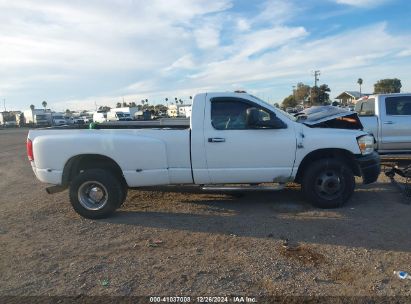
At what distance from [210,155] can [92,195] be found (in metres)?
2.02

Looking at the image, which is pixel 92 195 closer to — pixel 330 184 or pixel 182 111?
pixel 330 184

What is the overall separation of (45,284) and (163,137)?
294 cm

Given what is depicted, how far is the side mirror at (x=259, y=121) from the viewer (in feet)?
21.4

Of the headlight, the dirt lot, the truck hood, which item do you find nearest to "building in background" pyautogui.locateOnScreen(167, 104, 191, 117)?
the dirt lot

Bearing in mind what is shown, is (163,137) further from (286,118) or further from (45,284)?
(45,284)

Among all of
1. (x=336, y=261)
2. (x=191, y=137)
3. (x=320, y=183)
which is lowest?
(x=336, y=261)

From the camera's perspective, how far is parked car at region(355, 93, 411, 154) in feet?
35.3

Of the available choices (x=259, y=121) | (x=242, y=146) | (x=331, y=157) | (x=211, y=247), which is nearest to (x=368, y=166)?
(x=331, y=157)

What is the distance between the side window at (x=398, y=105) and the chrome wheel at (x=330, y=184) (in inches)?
198

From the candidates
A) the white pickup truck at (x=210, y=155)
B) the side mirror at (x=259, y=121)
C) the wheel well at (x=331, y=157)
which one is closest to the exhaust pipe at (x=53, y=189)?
the white pickup truck at (x=210, y=155)

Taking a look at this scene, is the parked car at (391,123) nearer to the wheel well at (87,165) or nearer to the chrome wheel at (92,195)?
the wheel well at (87,165)

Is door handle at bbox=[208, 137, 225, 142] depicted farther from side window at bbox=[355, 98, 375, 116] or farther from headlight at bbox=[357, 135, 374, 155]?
side window at bbox=[355, 98, 375, 116]

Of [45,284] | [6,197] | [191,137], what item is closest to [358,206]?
[191,137]

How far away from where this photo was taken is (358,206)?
702 centimetres
